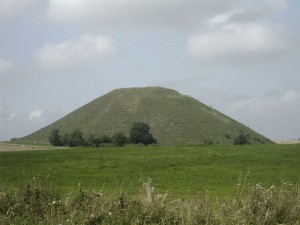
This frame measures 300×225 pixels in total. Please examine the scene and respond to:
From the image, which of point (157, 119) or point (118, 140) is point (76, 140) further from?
point (157, 119)

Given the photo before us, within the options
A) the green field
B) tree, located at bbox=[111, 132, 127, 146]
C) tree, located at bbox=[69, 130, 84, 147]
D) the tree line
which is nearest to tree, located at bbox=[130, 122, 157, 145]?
the tree line

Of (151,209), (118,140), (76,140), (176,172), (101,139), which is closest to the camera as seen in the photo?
(151,209)

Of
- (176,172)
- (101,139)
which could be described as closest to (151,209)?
(176,172)

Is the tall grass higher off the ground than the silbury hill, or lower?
lower

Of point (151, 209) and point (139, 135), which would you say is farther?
point (139, 135)

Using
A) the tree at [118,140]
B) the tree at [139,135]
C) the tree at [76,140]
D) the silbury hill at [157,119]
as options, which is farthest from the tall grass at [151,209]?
the silbury hill at [157,119]

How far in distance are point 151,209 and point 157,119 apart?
447ft

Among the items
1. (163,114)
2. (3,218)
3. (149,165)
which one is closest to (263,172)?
(149,165)

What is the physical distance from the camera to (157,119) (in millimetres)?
147750

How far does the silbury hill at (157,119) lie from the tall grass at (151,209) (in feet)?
369

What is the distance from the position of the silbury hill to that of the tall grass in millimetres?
112623

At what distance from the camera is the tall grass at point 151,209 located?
1124 cm

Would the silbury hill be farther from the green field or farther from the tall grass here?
the tall grass

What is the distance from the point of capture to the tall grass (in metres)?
11.2
